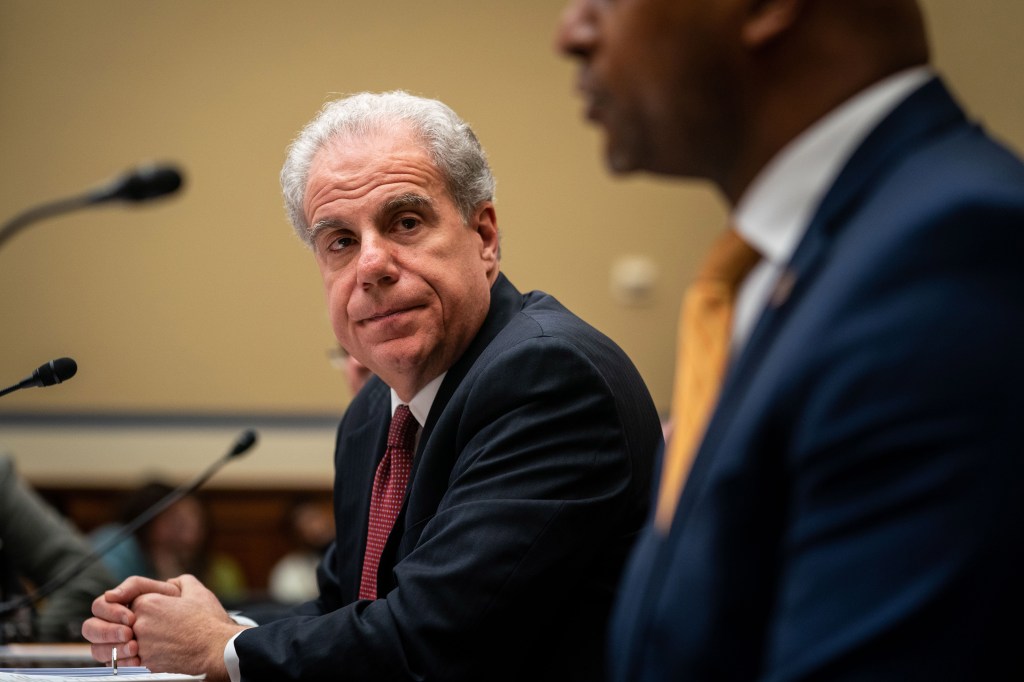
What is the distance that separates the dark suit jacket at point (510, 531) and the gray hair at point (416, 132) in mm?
299

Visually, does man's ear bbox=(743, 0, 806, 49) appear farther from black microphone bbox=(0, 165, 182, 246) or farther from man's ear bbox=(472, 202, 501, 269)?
man's ear bbox=(472, 202, 501, 269)

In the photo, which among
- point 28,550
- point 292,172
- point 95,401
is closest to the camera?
point 292,172

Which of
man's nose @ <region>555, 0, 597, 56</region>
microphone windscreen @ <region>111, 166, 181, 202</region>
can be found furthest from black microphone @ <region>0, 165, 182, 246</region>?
man's nose @ <region>555, 0, 597, 56</region>

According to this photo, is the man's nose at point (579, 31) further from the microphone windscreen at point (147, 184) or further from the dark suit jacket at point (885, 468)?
the microphone windscreen at point (147, 184)

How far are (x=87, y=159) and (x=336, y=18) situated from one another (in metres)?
1.85

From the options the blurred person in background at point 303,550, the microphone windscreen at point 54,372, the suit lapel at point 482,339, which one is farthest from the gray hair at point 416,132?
the blurred person in background at point 303,550

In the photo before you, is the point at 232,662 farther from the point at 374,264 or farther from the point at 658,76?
the point at 658,76

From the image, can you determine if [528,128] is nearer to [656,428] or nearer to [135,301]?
[135,301]

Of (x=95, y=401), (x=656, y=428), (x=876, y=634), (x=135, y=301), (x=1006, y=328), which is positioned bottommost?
(x=95, y=401)

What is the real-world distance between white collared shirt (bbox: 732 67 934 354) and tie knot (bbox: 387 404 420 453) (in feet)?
3.50

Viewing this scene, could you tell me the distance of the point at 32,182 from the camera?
7.55m

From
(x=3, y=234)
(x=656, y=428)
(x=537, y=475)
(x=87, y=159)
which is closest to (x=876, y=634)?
(x=537, y=475)

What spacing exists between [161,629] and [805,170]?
1225mm

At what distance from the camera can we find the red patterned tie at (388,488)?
190 centimetres
